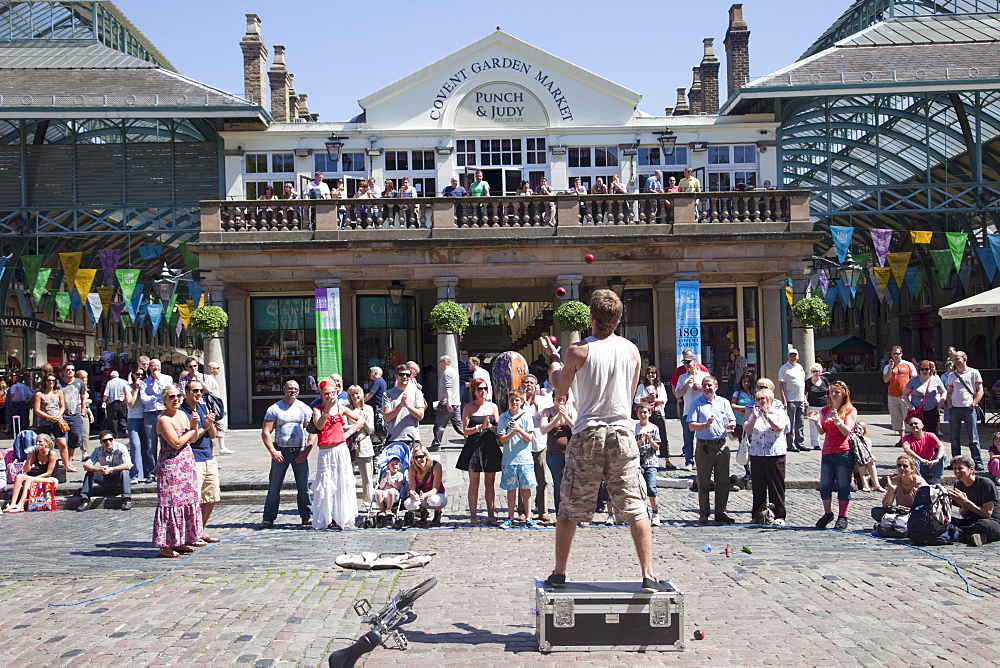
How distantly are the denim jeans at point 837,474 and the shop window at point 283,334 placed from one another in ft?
58.6

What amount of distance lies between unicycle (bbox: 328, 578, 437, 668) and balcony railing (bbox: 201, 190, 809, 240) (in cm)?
1911

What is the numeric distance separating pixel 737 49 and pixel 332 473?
26409 millimetres

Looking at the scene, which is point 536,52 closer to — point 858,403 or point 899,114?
point 899,114

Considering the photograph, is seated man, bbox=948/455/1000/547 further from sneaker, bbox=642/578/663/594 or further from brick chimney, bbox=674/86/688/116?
brick chimney, bbox=674/86/688/116

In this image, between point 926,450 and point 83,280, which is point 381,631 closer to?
point 926,450

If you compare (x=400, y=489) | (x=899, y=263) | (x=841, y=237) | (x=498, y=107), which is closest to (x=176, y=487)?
(x=400, y=489)

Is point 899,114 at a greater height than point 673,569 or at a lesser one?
greater

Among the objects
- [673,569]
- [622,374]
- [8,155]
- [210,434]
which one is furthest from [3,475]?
[8,155]

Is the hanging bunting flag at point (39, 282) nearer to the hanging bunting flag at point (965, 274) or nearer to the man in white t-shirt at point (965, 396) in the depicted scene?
the man in white t-shirt at point (965, 396)

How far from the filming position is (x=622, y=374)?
22.2 feet

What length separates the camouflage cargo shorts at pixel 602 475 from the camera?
21.6 ft

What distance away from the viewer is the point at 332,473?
12.0 meters

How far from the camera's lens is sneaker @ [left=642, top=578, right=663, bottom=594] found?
6229 millimetres

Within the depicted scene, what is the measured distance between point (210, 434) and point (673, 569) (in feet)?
15.8
